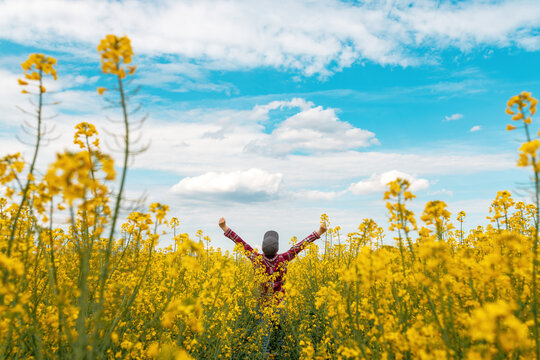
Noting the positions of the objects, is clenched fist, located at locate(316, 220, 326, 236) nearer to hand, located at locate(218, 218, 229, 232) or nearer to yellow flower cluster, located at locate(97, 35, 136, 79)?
hand, located at locate(218, 218, 229, 232)

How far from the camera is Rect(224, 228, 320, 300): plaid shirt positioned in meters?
8.18

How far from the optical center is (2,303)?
268cm

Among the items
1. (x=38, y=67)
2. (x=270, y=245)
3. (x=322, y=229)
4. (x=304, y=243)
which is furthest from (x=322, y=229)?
(x=38, y=67)

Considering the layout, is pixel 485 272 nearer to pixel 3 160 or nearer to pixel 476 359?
pixel 476 359

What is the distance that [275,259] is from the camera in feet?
27.6

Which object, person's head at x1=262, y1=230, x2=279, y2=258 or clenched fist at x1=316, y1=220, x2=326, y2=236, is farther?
person's head at x1=262, y1=230, x2=279, y2=258

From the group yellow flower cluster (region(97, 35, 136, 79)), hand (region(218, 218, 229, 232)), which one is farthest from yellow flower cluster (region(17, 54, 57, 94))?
hand (region(218, 218, 229, 232))

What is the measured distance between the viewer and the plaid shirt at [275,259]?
8.18 m

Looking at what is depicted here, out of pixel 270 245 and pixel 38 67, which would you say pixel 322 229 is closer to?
pixel 270 245

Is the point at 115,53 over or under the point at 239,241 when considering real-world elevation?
over

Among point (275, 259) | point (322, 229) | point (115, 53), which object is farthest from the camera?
point (275, 259)

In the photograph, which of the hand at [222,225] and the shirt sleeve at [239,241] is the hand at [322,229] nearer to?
the shirt sleeve at [239,241]

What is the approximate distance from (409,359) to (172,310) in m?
2.29

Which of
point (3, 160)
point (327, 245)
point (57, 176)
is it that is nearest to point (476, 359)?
point (57, 176)
